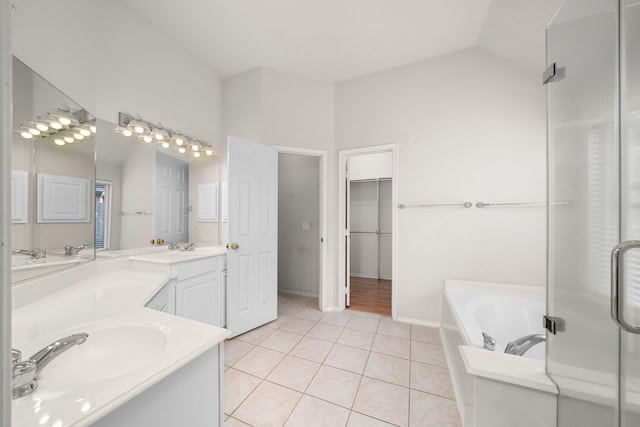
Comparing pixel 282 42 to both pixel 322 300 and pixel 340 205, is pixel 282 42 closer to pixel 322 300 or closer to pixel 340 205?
pixel 340 205

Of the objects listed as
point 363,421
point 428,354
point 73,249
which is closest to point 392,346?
point 428,354

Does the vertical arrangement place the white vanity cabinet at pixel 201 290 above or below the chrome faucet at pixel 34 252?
below

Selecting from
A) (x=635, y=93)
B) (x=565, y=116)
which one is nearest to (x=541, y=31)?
(x=565, y=116)

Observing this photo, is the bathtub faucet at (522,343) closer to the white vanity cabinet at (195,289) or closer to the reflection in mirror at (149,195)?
the white vanity cabinet at (195,289)

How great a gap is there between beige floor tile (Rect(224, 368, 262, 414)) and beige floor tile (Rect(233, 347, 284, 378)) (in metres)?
0.05

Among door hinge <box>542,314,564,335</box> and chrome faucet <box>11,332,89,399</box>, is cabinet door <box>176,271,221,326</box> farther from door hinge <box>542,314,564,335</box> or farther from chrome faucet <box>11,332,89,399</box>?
door hinge <box>542,314,564,335</box>

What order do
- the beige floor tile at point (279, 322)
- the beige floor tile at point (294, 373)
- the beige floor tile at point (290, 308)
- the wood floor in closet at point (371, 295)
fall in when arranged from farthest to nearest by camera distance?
1. the wood floor in closet at point (371, 295)
2. the beige floor tile at point (290, 308)
3. the beige floor tile at point (279, 322)
4. the beige floor tile at point (294, 373)

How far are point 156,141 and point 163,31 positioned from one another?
1.06 metres

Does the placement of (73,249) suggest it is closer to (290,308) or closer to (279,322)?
(279,322)

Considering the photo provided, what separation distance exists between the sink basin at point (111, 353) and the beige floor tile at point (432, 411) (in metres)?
1.46

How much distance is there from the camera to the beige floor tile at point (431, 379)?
1.62 m

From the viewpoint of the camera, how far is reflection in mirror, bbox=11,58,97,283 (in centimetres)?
93

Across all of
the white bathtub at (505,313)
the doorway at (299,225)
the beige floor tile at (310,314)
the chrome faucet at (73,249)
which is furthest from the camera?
the doorway at (299,225)

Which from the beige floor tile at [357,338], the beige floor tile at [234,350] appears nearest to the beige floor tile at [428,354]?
the beige floor tile at [357,338]
